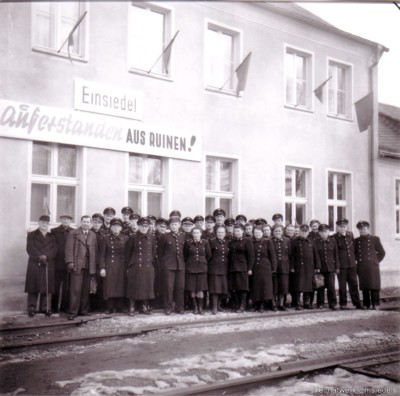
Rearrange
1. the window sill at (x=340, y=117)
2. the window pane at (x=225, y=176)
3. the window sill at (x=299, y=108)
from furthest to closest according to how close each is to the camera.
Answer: the window sill at (x=340, y=117) < the window sill at (x=299, y=108) < the window pane at (x=225, y=176)

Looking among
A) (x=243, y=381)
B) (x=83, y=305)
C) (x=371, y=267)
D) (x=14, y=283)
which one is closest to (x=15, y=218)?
(x=14, y=283)

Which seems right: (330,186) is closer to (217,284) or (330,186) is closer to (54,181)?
(217,284)

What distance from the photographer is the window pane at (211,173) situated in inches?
419

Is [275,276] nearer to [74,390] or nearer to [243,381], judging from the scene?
[243,381]

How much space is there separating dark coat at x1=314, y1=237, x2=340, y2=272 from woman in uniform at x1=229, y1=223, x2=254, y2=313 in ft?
5.21

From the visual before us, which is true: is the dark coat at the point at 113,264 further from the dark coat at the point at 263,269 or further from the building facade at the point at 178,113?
the dark coat at the point at 263,269

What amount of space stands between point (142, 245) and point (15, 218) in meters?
1.98

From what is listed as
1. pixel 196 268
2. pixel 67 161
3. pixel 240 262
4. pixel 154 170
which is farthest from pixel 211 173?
pixel 67 161

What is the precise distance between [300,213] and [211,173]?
2.89m

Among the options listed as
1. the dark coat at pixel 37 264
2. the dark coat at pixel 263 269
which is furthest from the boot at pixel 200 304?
the dark coat at pixel 37 264

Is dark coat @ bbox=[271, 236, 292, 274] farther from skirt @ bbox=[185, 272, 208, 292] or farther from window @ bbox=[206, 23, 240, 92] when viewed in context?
window @ bbox=[206, 23, 240, 92]

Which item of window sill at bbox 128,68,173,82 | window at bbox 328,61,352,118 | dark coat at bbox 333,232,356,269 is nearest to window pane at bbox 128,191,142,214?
window sill at bbox 128,68,173,82

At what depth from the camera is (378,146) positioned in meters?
13.0

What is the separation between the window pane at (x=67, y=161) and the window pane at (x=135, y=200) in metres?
1.24
